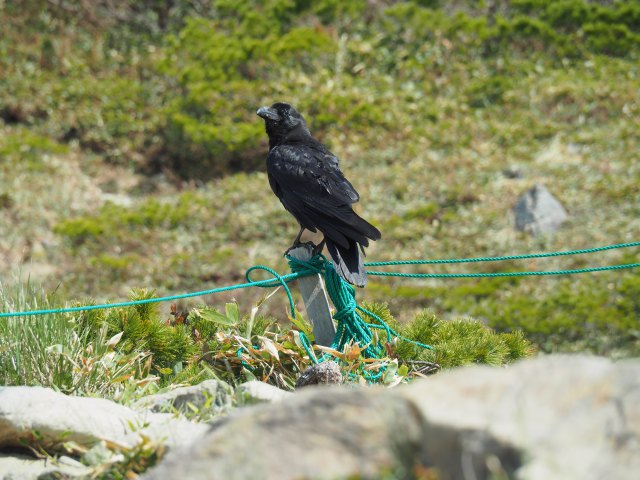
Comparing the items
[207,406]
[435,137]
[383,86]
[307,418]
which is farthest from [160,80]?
[307,418]

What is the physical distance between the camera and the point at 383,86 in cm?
1189

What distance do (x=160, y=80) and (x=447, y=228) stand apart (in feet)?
18.6

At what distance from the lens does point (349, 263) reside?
365 cm

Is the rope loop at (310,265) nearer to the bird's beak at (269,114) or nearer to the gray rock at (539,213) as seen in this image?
the bird's beak at (269,114)

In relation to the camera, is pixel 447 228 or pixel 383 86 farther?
pixel 383 86

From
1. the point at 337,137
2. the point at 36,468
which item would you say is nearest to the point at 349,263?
the point at 36,468

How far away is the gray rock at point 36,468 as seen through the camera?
2.33 metres

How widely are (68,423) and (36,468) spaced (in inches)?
6.3

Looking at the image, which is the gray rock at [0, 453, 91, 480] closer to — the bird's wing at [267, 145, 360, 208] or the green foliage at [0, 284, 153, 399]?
the green foliage at [0, 284, 153, 399]

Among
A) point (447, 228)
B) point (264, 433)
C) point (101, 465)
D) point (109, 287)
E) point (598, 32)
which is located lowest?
point (109, 287)


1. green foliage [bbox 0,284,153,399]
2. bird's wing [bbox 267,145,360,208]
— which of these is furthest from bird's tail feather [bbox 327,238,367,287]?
green foliage [bbox 0,284,153,399]

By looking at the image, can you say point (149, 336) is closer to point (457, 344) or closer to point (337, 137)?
point (457, 344)

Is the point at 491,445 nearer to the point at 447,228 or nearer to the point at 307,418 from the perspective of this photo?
the point at 307,418

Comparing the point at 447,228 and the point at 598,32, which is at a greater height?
the point at 598,32
